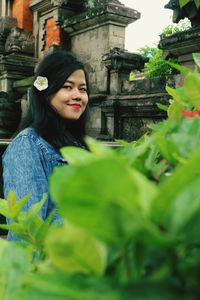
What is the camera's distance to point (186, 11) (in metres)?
4.01

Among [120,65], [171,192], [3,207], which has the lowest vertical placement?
[3,207]

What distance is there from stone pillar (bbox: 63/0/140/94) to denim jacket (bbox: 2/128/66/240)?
12.1ft

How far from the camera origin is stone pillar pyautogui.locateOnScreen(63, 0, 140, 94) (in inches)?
224

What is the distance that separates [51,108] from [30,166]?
42cm

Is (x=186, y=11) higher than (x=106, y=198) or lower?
higher

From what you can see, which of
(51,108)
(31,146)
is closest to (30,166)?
(31,146)

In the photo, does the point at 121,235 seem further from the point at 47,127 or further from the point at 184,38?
the point at 184,38

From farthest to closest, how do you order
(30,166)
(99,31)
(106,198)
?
(99,31)
(30,166)
(106,198)

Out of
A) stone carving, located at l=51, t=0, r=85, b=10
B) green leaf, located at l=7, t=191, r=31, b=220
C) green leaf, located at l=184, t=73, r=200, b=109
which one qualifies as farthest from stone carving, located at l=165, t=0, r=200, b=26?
green leaf, located at l=7, t=191, r=31, b=220

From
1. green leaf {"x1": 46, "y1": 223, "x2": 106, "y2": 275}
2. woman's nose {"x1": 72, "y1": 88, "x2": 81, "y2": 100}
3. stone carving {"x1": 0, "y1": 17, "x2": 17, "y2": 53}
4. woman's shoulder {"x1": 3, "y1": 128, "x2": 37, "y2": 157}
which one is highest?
stone carving {"x1": 0, "y1": 17, "x2": 17, "y2": 53}

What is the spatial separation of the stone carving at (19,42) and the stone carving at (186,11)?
386cm

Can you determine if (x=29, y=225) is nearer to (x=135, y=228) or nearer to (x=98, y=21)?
(x=135, y=228)

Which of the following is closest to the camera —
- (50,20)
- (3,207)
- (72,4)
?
(3,207)

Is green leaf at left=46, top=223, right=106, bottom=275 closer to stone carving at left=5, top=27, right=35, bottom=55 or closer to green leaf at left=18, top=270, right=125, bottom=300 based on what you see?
green leaf at left=18, top=270, right=125, bottom=300
